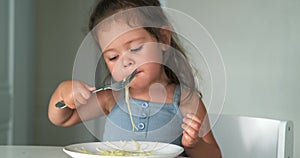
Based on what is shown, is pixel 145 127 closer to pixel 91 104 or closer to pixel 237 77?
pixel 91 104

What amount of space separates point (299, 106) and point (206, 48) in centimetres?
117

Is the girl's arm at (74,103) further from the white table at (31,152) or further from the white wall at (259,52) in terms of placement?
A: the white wall at (259,52)

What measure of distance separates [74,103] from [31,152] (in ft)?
0.37

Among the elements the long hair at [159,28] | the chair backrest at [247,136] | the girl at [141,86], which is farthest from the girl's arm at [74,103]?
the chair backrest at [247,136]

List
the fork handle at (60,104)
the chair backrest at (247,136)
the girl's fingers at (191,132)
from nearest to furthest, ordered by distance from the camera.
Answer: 1. the girl's fingers at (191,132)
2. the fork handle at (60,104)
3. the chair backrest at (247,136)

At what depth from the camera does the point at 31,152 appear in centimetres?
71

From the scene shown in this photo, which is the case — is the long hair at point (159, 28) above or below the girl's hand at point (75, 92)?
above

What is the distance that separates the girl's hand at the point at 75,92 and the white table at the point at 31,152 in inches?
3.1

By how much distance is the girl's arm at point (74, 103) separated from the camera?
2.07ft

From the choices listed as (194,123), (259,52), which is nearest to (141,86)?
(194,123)

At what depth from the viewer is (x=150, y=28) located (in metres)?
0.75

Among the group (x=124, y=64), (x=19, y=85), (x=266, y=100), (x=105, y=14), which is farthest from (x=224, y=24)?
(x=124, y=64)

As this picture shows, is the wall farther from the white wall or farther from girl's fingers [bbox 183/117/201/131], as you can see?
girl's fingers [bbox 183/117/201/131]

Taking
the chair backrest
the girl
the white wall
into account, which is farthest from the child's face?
the white wall
